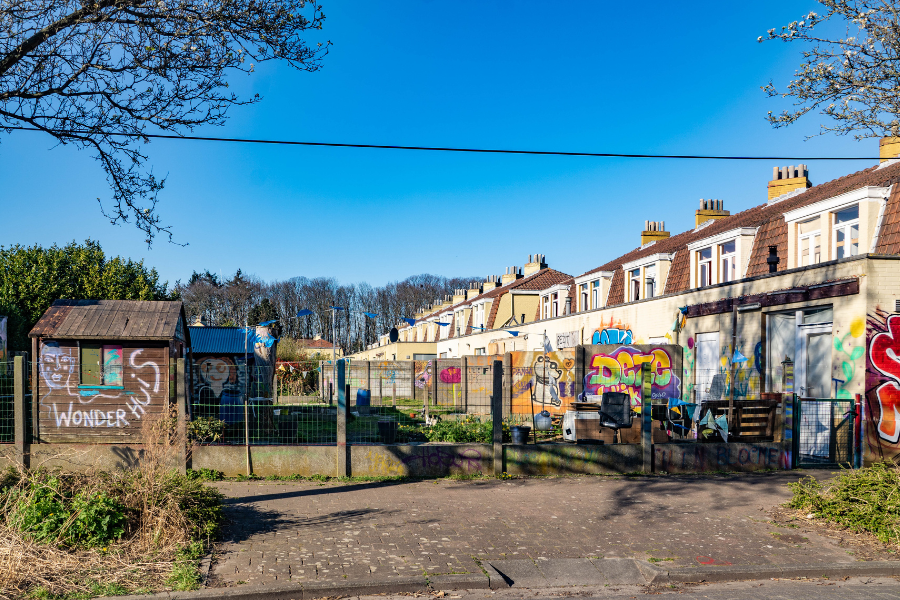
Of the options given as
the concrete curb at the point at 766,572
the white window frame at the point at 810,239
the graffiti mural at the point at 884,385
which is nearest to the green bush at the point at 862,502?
the concrete curb at the point at 766,572

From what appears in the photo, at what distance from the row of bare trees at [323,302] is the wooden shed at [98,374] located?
6406cm

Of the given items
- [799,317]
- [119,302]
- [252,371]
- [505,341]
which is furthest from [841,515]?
[505,341]

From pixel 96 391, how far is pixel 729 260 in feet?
52.6

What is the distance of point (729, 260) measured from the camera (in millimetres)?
18828

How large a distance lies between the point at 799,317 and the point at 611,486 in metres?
6.51

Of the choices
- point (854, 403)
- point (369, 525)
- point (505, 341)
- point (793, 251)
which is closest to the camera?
point (369, 525)

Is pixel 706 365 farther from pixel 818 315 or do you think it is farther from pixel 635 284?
pixel 635 284

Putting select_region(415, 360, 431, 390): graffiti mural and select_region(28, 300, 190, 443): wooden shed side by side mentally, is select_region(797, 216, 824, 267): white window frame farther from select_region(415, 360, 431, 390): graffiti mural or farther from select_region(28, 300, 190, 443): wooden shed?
select_region(28, 300, 190, 443): wooden shed

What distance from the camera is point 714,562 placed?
656 centimetres

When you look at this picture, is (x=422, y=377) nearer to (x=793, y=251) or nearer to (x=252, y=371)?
(x=252, y=371)

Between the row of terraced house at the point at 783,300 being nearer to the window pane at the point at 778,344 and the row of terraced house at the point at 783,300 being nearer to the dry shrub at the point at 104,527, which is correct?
Answer: the window pane at the point at 778,344

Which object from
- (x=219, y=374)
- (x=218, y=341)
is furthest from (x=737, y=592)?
(x=218, y=341)

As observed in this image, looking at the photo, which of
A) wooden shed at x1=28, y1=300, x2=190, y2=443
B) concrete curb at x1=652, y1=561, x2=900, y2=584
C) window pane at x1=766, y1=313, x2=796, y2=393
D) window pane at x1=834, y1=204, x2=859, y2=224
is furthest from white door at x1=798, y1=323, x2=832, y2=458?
wooden shed at x1=28, y1=300, x2=190, y2=443

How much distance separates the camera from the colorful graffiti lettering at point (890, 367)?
11867 mm
